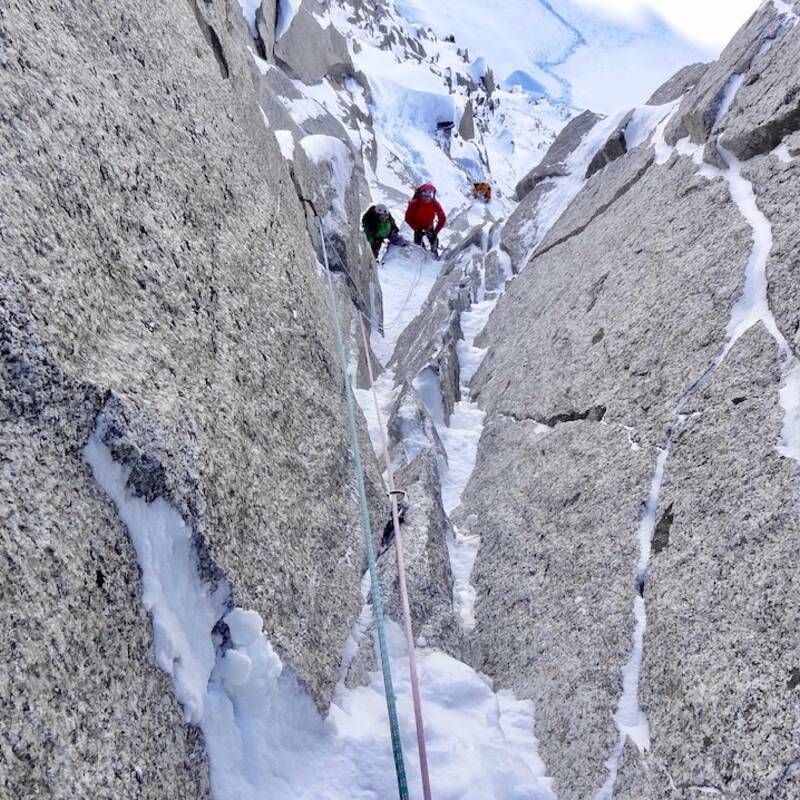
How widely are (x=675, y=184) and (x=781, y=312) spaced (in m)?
3.05

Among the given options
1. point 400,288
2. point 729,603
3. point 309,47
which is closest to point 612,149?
point 400,288

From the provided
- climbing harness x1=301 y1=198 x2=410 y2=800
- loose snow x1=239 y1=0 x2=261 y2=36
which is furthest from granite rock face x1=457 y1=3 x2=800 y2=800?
loose snow x1=239 y1=0 x2=261 y2=36

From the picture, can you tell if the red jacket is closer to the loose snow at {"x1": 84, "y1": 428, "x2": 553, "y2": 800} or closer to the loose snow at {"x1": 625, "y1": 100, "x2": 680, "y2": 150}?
the loose snow at {"x1": 625, "y1": 100, "x2": 680, "y2": 150}

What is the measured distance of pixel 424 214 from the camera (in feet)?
55.6

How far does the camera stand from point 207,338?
3.38 m

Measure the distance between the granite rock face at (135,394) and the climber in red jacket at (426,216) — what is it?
479 inches

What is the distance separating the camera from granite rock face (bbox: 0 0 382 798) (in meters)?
2.04

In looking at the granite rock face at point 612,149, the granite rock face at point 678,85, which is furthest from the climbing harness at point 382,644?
the granite rock face at point 678,85

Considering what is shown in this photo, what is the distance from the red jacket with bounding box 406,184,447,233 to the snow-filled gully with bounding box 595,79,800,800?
37.2 feet

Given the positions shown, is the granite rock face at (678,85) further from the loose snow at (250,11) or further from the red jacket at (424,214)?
the loose snow at (250,11)

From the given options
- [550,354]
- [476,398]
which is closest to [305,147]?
[476,398]

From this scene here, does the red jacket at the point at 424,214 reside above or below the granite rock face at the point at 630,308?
below

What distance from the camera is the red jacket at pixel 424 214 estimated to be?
16797mm

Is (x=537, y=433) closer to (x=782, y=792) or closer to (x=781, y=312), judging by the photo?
(x=781, y=312)
